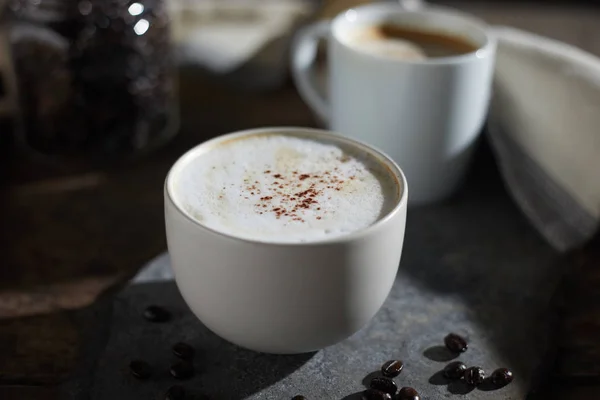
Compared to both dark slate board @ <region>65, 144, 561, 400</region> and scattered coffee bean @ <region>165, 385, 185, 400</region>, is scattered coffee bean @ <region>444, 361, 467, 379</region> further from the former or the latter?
scattered coffee bean @ <region>165, 385, 185, 400</region>

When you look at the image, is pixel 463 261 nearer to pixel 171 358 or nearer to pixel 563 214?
pixel 563 214

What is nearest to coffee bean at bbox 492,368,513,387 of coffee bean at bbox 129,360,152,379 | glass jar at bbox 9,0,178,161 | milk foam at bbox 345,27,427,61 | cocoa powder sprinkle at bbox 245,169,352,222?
cocoa powder sprinkle at bbox 245,169,352,222

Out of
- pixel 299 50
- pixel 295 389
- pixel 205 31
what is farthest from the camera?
pixel 205 31

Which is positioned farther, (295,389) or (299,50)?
(299,50)

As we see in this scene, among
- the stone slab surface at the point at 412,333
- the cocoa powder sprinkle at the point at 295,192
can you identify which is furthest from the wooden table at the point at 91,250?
the cocoa powder sprinkle at the point at 295,192

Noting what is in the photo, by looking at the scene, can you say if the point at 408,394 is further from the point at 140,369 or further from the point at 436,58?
the point at 436,58

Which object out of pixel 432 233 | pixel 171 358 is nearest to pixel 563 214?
pixel 432 233
